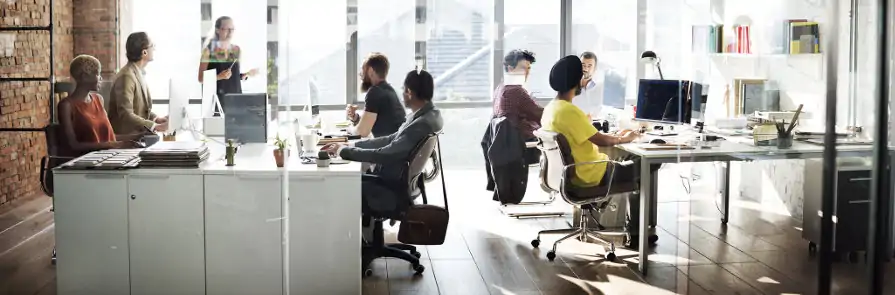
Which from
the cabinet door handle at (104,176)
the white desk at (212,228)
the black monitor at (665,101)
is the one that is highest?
the black monitor at (665,101)

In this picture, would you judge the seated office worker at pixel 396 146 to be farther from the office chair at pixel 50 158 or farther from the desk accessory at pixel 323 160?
the office chair at pixel 50 158

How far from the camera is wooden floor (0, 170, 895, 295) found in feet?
14.3

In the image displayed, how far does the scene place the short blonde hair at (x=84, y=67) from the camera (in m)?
3.95

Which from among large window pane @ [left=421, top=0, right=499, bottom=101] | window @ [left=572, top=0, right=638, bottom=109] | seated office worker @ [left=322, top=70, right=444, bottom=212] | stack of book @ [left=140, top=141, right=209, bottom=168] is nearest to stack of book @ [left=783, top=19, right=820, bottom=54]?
window @ [left=572, top=0, right=638, bottom=109]

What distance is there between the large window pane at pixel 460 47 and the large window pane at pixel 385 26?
85 millimetres

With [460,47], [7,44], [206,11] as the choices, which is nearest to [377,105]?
[460,47]

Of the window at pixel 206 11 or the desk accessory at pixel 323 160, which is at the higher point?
the window at pixel 206 11

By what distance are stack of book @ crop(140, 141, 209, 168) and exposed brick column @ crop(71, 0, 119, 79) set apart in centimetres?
41

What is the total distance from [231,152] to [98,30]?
757 mm

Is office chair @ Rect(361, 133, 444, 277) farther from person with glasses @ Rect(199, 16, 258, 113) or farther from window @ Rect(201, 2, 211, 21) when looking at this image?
window @ Rect(201, 2, 211, 21)

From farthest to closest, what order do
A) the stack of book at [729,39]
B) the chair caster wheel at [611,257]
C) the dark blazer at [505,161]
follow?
1. the chair caster wheel at [611,257]
2. the dark blazer at [505,161]
3. the stack of book at [729,39]

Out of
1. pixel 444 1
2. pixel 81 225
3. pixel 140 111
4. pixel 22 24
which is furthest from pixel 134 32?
pixel 444 1

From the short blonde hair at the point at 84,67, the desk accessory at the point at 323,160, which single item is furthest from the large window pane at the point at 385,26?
the short blonde hair at the point at 84,67

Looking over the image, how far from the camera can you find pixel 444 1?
4.33m
